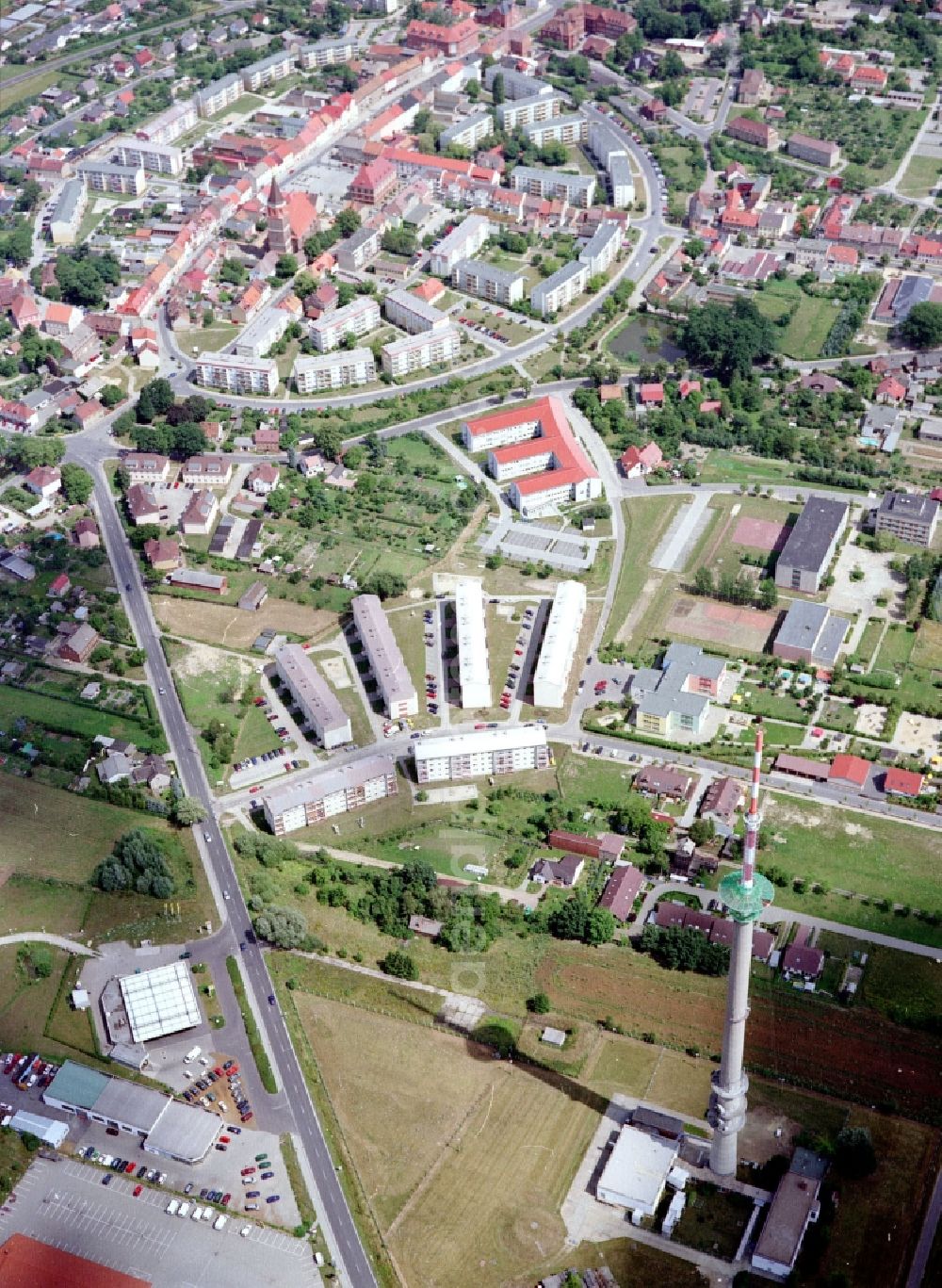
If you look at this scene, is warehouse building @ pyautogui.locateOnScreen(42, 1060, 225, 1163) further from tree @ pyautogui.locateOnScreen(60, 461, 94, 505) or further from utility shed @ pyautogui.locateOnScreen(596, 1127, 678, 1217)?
tree @ pyautogui.locateOnScreen(60, 461, 94, 505)

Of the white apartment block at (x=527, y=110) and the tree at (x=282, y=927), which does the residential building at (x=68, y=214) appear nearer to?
the white apartment block at (x=527, y=110)

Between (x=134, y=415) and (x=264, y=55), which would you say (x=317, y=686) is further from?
(x=264, y=55)

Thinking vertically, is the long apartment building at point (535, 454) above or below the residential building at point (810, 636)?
above

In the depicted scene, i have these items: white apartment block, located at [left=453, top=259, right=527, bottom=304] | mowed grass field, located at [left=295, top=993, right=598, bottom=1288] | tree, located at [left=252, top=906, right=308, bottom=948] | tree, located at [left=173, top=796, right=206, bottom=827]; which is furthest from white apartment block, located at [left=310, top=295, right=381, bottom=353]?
mowed grass field, located at [left=295, top=993, right=598, bottom=1288]

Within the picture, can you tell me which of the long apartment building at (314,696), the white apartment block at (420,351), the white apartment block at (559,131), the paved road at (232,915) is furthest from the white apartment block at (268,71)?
the long apartment building at (314,696)

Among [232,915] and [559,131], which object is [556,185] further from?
[232,915]
